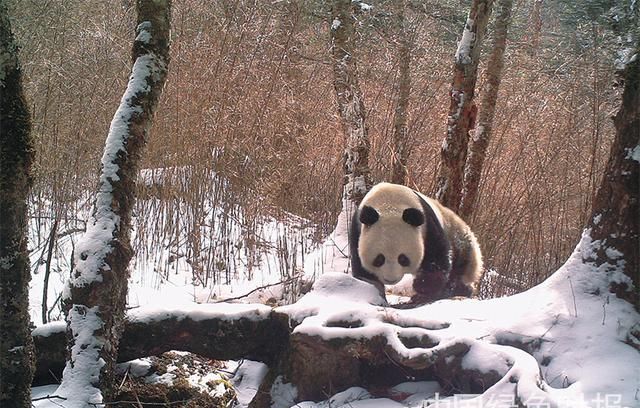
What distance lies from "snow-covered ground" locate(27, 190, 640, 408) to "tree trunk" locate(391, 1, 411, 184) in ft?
7.36

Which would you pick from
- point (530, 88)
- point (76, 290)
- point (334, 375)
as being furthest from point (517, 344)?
point (530, 88)

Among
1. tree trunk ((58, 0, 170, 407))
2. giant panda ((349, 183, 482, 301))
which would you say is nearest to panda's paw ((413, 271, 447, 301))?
giant panda ((349, 183, 482, 301))

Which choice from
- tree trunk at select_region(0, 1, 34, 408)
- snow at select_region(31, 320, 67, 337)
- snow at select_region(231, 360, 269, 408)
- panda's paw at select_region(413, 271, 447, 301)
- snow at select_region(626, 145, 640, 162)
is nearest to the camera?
tree trunk at select_region(0, 1, 34, 408)

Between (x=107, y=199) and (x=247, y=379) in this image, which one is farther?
(x=247, y=379)

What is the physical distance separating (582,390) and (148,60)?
2386 mm

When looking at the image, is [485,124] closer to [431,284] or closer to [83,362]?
[431,284]

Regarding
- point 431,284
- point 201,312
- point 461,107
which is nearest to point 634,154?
point 431,284

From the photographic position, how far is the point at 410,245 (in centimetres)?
386

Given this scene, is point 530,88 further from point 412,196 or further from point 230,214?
point 230,214

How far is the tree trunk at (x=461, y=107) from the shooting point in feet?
17.2

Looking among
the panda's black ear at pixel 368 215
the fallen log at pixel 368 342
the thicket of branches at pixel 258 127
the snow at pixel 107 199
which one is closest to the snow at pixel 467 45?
the thicket of branches at pixel 258 127

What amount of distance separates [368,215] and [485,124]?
253 centimetres

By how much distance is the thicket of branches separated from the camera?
5133 millimetres

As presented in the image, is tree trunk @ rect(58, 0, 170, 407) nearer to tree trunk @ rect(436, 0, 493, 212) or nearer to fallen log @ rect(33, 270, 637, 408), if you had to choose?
fallen log @ rect(33, 270, 637, 408)
